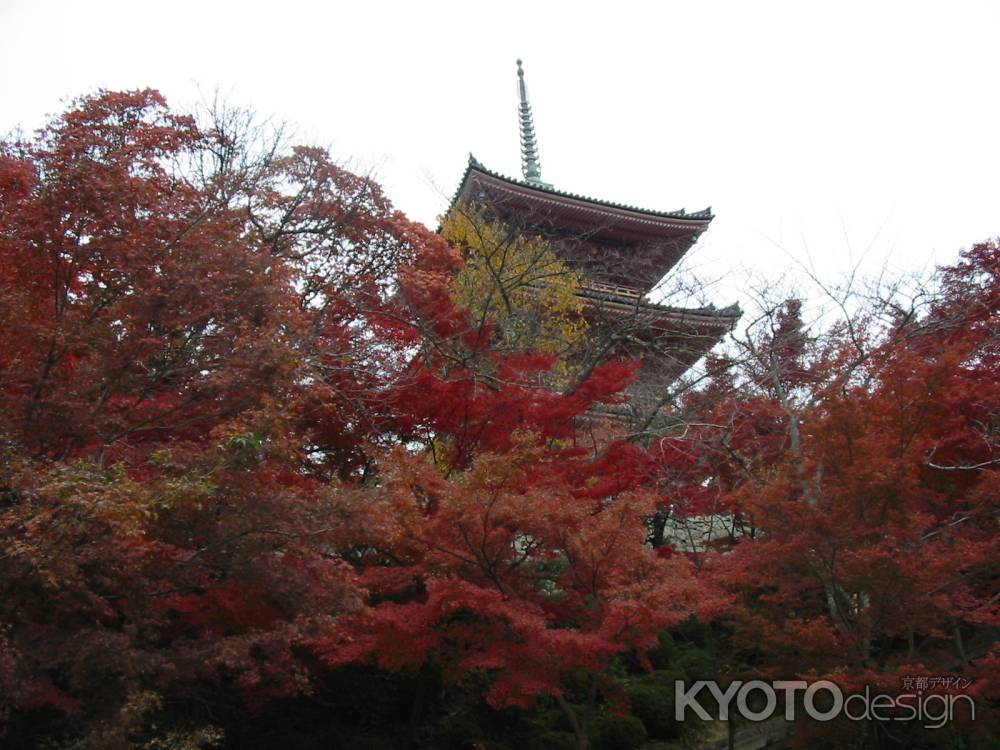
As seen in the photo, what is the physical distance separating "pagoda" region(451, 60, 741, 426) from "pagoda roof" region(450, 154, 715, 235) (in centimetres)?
2

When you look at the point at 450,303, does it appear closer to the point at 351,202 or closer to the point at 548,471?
the point at 351,202

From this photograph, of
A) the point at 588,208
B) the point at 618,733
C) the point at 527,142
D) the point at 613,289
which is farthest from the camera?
the point at 527,142

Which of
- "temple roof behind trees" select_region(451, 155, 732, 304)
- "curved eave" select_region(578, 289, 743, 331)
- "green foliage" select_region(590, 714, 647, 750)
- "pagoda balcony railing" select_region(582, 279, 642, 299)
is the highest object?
"temple roof behind trees" select_region(451, 155, 732, 304)

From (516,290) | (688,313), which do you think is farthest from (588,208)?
(516,290)

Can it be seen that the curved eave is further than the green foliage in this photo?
Yes

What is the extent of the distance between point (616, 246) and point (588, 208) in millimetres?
2172

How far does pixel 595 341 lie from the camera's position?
595 inches

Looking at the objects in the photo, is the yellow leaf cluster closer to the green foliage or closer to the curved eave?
the curved eave

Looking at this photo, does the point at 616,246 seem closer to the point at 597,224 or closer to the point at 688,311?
the point at 597,224

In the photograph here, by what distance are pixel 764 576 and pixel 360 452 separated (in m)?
4.49

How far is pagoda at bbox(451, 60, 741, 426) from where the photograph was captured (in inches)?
683

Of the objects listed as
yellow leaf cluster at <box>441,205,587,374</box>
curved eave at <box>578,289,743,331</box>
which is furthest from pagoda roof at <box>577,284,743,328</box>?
yellow leaf cluster at <box>441,205,587,374</box>

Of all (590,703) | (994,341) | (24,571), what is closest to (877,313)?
(994,341)

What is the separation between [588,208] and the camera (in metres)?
20.9
